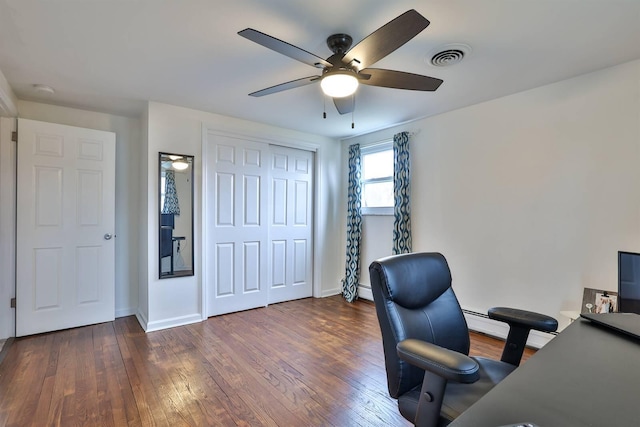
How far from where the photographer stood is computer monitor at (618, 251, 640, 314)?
6.34ft

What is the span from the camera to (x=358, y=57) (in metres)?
1.75

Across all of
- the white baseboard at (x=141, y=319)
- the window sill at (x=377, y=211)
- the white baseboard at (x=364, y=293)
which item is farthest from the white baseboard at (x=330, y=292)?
the white baseboard at (x=141, y=319)

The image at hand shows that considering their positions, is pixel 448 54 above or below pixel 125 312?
above

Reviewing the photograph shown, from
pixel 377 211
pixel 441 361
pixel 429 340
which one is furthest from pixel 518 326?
pixel 377 211

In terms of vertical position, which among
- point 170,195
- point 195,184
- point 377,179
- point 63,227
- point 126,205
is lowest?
point 63,227

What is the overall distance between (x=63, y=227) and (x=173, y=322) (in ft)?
4.91

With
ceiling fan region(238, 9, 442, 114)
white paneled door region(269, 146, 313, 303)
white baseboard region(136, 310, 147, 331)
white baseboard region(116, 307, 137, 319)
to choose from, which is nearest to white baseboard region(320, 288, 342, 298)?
white paneled door region(269, 146, 313, 303)

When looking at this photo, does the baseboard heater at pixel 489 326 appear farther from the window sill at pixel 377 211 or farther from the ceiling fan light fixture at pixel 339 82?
the ceiling fan light fixture at pixel 339 82

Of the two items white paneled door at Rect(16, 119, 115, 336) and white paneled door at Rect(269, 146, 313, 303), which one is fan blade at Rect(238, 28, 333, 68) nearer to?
white paneled door at Rect(269, 146, 313, 303)

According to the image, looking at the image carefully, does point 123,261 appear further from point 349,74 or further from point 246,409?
point 349,74

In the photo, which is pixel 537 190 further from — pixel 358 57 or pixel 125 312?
pixel 125 312

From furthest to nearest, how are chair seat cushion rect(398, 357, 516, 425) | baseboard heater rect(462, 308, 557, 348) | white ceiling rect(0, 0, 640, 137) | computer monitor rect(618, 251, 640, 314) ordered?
baseboard heater rect(462, 308, 557, 348) < computer monitor rect(618, 251, 640, 314) < white ceiling rect(0, 0, 640, 137) < chair seat cushion rect(398, 357, 516, 425)

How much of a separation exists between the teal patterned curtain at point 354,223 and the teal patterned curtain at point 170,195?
227cm

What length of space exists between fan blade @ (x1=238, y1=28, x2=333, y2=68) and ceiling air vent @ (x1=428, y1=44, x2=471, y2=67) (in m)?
0.84
